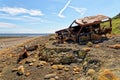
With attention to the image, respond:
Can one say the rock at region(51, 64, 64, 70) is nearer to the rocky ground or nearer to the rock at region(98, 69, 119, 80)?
the rocky ground

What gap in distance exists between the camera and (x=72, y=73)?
19.5 metres

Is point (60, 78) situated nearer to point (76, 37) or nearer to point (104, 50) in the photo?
point (104, 50)

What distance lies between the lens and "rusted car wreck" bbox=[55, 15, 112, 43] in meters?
27.1

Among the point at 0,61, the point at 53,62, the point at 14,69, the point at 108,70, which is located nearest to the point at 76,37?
the point at 53,62

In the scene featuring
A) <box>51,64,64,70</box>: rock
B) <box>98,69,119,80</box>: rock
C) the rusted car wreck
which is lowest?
<box>51,64,64,70</box>: rock

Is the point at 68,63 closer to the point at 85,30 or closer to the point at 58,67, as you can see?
the point at 58,67

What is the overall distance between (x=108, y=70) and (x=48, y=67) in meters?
8.29

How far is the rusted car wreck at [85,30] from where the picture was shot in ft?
88.9

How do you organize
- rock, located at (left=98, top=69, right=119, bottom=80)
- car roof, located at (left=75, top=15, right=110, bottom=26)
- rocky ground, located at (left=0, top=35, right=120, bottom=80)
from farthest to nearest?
car roof, located at (left=75, top=15, right=110, bottom=26)
rocky ground, located at (left=0, top=35, right=120, bottom=80)
rock, located at (left=98, top=69, right=119, bottom=80)

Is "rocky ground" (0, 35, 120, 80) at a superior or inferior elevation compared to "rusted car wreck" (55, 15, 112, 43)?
inferior

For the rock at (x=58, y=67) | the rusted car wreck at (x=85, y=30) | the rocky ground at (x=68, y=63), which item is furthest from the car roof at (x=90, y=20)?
the rock at (x=58, y=67)

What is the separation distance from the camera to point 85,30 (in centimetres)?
2798

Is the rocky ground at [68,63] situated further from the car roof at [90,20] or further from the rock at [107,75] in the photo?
Result: the car roof at [90,20]

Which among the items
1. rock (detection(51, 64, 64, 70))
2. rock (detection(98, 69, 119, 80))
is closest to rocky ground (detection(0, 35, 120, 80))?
rock (detection(51, 64, 64, 70))
